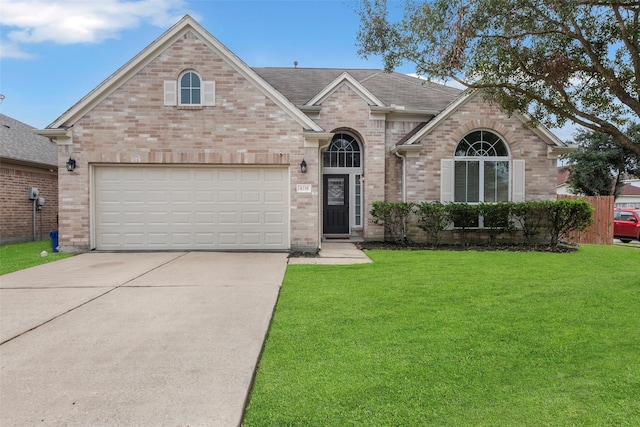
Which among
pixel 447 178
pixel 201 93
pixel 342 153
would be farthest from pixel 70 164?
pixel 447 178

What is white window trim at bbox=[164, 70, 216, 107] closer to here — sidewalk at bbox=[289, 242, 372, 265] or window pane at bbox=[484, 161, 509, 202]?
sidewalk at bbox=[289, 242, 372, 265]

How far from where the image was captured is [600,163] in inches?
1049

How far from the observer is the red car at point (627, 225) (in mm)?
16125

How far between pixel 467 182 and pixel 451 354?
988cm

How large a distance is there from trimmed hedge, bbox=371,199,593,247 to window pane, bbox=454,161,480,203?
0.69 metres

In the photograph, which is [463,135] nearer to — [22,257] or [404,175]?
[404,175]

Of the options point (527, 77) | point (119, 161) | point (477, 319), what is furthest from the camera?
point (119, 161)

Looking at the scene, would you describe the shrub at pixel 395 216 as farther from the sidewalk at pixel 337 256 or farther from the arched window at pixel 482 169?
the arched window at pixel 482 169

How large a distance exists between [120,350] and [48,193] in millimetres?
14186

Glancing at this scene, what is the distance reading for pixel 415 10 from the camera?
294 inches

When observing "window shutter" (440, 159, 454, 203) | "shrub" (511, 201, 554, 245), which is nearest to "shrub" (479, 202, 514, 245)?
"shrub" (511, 201, 554, 245)

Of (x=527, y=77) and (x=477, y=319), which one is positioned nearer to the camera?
(x=477, y=319)

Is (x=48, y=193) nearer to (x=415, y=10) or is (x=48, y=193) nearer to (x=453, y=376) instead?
(x=415, y=10)

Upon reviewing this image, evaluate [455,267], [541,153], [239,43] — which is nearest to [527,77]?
[455,267]
